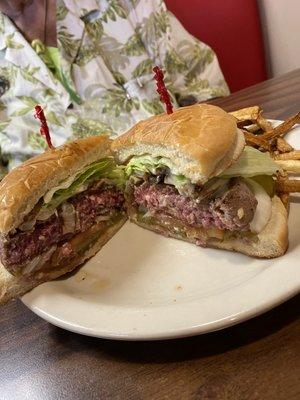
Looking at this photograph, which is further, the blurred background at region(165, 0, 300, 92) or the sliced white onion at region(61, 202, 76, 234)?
the blurred background at region(165, 0, 300, 92)

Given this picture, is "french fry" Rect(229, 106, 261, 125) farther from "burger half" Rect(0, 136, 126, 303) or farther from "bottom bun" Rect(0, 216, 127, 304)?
"bottom bun" Rect(0, 216, 127, 304)

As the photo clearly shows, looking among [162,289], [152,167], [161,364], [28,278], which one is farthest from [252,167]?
[28,278]

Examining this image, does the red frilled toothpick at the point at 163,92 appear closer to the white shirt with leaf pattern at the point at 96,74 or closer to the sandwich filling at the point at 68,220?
the sandwich filling at the point at 68,220

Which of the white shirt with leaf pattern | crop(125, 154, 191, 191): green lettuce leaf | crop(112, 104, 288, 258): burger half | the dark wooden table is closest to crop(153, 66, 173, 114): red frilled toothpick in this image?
crop(112, 104, 288, 258): burger half

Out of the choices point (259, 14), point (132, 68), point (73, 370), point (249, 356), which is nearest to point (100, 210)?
point (73, 370)

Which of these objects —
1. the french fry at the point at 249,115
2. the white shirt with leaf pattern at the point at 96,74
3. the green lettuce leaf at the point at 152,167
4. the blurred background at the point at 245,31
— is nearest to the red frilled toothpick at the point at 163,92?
the green lettuce leaf at the point at 152,167

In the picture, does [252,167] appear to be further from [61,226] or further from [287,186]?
[61,226]
